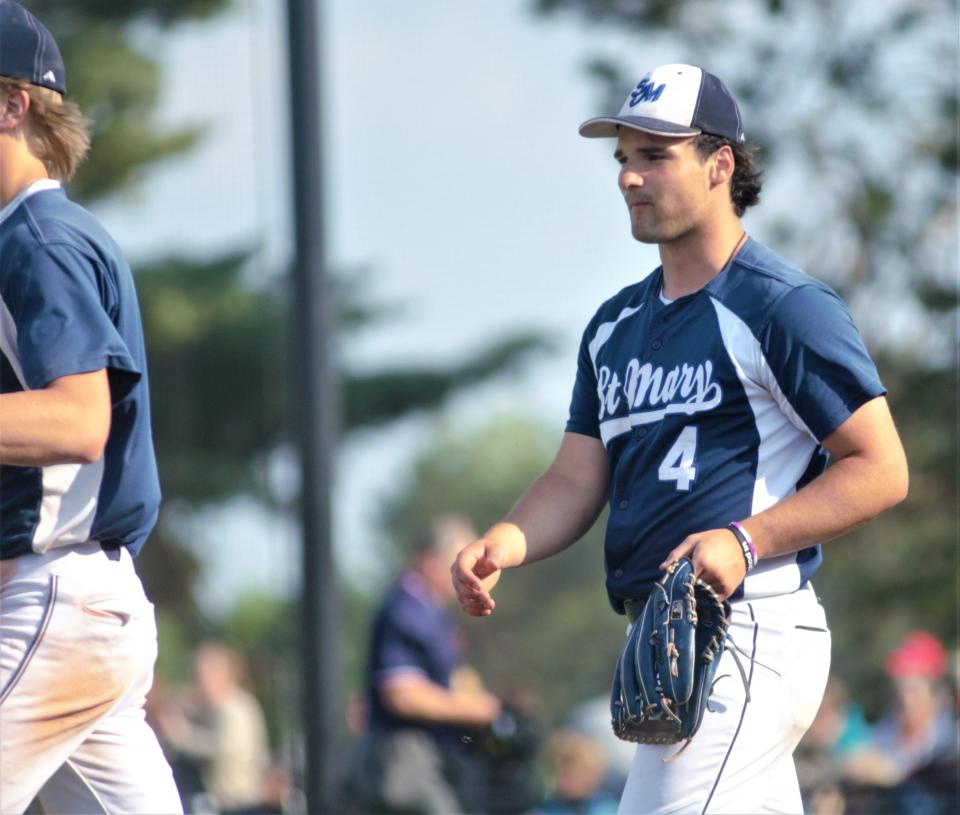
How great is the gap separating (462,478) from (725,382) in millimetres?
76543

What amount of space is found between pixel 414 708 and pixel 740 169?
4.67 metres

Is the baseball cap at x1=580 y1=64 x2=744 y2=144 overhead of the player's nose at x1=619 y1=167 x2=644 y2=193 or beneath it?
overhead

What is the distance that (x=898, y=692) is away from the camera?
1016 cm

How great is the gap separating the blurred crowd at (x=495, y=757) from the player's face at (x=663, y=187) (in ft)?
10.1

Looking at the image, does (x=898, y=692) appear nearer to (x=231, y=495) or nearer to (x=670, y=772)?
(x=670, y=772)

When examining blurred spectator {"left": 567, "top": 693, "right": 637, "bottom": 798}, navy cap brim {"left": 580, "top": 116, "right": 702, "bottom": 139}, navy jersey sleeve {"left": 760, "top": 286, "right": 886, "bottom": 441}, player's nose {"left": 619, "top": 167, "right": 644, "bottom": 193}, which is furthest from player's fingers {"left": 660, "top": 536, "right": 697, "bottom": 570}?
blurred spectator {"left": 567, "top": 693, "right": 637, "bottom": 798}

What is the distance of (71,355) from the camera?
11.7 feet

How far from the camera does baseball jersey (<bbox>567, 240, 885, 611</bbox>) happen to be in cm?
388

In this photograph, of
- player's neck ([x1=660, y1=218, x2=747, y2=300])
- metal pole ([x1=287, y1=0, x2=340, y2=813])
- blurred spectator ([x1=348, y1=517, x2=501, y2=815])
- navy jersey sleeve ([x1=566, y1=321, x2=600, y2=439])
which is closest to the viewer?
player's neck ([x1=660, y1=218, x2=747, y2=300])

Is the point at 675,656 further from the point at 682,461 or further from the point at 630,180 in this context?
the point at 630,180

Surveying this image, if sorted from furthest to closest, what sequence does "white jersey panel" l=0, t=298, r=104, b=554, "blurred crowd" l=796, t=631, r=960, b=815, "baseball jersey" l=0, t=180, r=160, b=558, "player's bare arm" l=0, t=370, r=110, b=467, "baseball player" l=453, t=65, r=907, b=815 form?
"blurred crowd" l=796, t=631, r=960, b=815
"baseball player" l=453, t=65, r=907, b=815
"white jersey panel" l=0, t=298, r=104, b=554
"baseball jersey" l=0, t=180, r=160, b=558
"player's bare arm" l=0, t=370, r=110, b=467

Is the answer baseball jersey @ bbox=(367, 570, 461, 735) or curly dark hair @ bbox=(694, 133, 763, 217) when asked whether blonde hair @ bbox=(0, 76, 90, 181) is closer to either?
curly dark hair @ bbox=(694, 133, 763, 217)

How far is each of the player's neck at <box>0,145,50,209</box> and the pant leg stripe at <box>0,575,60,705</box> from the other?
2.89 ft

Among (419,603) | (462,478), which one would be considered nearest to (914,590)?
(419,603)
